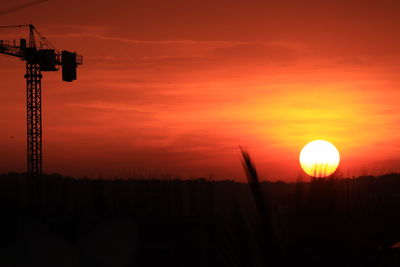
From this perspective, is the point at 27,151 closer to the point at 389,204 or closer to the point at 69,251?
the point at 69,251

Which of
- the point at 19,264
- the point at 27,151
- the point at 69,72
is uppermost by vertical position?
the point at 69,72

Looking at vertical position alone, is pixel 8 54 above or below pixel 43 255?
above

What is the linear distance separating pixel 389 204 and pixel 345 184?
15 centimetres

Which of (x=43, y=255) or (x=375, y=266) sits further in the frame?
(x=43, y=255)

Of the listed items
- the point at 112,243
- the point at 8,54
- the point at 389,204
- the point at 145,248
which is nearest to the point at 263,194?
the point at 389,204

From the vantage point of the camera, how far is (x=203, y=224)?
6469 millimetres

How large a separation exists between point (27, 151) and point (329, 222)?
3761 cm

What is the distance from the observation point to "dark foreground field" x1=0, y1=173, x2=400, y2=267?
1.59 metres

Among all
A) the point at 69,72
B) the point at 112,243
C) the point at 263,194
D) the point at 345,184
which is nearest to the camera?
the point at 263,194

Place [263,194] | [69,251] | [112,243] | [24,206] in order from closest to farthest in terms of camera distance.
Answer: [263,194] → [69,251] → [112,243] → [24,206]

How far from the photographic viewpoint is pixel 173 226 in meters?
20.4

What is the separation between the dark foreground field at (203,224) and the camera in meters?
1.59

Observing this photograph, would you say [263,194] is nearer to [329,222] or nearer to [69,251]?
[329,222]

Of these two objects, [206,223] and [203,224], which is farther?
[203,224]
